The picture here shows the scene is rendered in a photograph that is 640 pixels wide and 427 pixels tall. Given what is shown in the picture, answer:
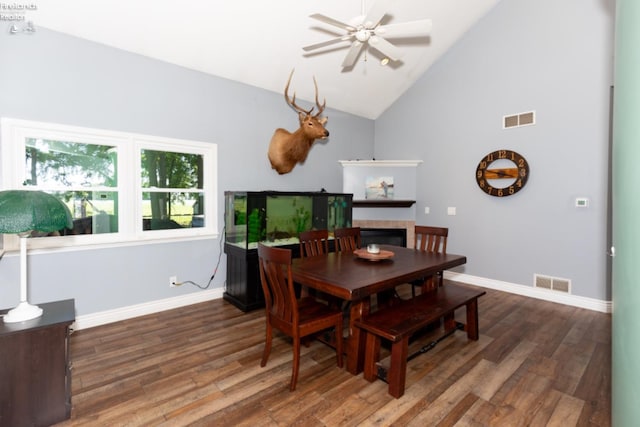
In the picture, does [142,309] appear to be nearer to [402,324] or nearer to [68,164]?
[68,164]

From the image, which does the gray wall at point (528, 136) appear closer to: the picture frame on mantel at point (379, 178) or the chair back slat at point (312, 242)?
the picture frame on mantel at point (379, 178)

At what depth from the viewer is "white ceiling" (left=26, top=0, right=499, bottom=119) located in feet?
9.31

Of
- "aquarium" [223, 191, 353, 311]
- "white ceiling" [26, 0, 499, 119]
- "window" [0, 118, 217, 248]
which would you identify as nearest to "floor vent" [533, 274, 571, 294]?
"aquarium" [223, 191, 353, 311]

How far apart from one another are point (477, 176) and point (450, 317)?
7.78 feet

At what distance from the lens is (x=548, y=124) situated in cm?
386

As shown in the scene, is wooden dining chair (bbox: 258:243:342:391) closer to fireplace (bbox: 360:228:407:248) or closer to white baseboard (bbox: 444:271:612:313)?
fireplace (bbox: 360:228:407:248)

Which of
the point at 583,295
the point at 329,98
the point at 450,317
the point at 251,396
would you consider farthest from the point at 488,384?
the point at 329,98

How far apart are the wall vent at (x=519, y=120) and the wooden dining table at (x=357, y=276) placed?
2.36 metres

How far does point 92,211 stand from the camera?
3115 millimetres

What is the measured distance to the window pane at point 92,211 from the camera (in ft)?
9.85

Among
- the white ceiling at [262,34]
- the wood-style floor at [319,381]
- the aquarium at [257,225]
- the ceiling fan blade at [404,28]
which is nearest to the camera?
the wood-style floor at [319,381]

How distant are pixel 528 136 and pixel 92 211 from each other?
202 inches

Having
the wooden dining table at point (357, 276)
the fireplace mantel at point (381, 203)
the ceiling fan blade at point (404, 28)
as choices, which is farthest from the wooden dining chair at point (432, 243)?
the ceiling fan blade at point (404, 28)

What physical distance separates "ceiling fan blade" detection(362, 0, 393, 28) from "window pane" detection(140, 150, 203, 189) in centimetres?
241
